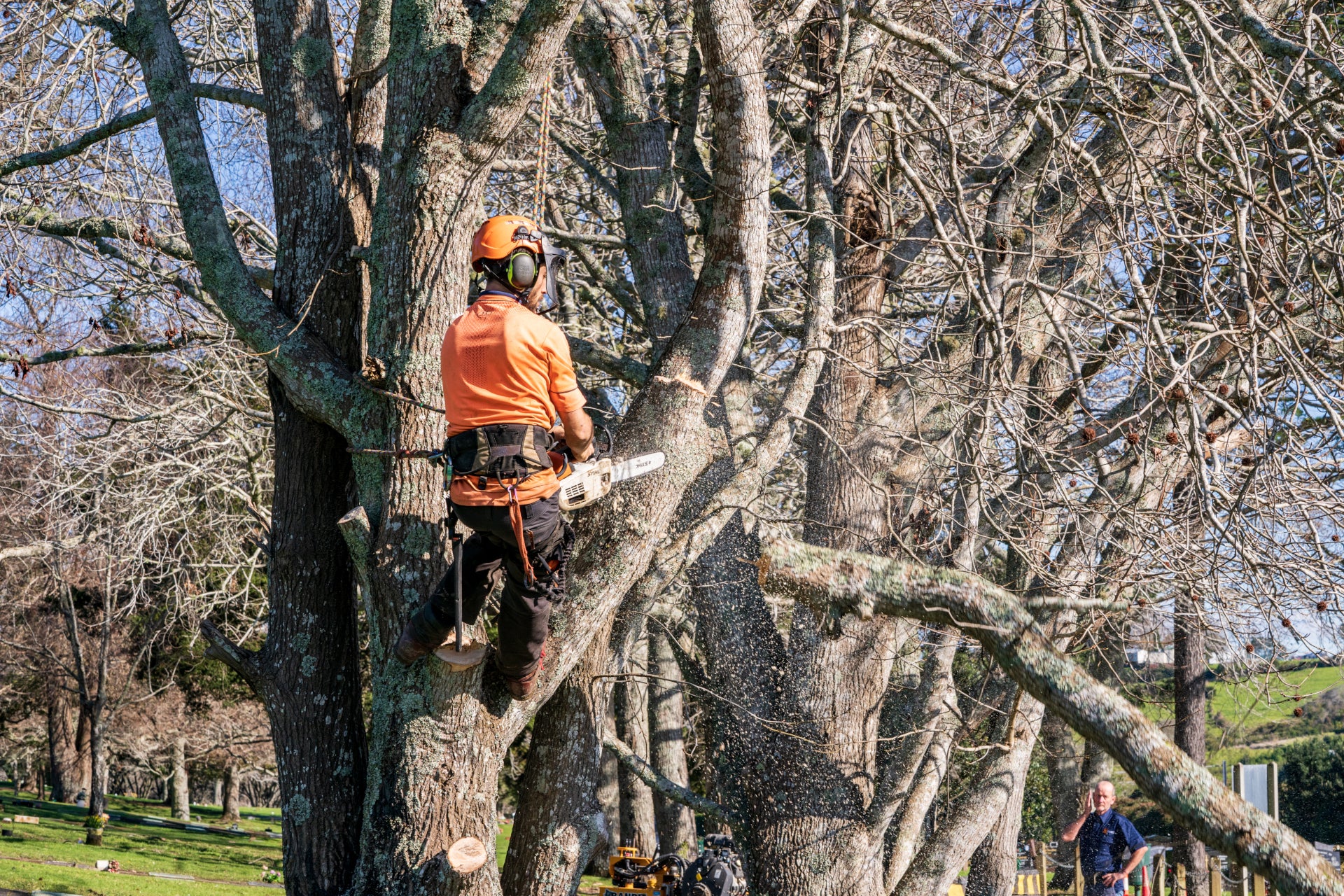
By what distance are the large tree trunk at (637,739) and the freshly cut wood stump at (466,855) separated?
8.68m

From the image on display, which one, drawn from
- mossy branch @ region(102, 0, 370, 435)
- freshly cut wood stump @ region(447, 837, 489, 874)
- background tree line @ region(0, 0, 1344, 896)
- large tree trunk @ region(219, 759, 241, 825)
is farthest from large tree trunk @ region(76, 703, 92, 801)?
freshly cut wood stump @ region(447, 837, 489, 874)

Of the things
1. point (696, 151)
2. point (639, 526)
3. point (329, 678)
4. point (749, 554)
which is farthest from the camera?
point (696, 151)

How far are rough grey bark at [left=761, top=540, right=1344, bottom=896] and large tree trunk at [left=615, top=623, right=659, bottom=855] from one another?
8050 millimetres

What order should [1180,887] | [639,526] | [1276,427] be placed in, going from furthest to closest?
[1180,887] → [1276,427] → [639,526]

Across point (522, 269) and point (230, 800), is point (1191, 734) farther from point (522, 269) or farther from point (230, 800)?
point (230, 800)

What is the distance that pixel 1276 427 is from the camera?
539 cm

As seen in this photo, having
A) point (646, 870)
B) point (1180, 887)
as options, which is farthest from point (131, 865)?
point (1180, 887)

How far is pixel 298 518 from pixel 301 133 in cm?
170

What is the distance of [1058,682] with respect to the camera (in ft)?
14.7

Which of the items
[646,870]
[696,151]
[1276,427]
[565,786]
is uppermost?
[696,151]

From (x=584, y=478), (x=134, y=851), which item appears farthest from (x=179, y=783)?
(x=584, y=478)

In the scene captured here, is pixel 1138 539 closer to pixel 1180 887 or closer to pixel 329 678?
pixel 329 678

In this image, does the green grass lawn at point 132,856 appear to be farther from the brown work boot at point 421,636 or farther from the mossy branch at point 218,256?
the brown work boot at point 421,636

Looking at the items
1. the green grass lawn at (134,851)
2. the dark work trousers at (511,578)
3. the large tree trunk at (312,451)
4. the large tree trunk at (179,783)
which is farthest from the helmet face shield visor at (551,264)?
the large tree trunk at (179,783)
